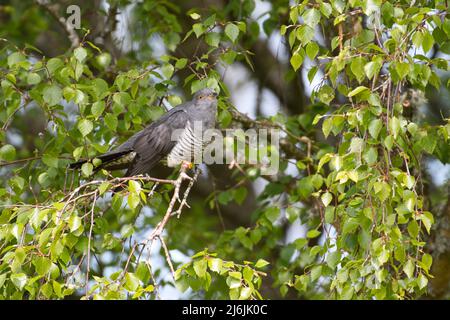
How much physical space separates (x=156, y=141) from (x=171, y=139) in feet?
0.35

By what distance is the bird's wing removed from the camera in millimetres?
4074

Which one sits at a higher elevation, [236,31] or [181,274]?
[236,31]

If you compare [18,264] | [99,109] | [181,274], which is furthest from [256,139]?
[18,264]

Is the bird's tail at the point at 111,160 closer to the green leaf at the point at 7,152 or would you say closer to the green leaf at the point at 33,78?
the green leaf at the point at 7,152

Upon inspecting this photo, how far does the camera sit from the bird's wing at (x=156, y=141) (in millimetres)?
4074

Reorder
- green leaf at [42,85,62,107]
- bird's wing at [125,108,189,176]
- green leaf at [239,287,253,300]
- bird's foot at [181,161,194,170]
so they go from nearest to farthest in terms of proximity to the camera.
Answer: green leaf at [239,287,253,300] → green leaf at [42,85,62,107] → bird's foot at [181,161,194,170] → bird's wing at [125,108,189,176]

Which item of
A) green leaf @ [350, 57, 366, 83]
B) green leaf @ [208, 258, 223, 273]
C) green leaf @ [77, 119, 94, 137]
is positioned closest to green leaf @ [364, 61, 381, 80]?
green leaf @ [350, 57, 366, 83]

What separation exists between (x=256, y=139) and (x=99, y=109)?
1.15 metres

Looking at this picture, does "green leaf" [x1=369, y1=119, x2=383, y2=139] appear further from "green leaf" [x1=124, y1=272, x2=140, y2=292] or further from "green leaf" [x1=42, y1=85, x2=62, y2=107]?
"green leaf" [x1=42, y1=85, x2=62, y2=107]

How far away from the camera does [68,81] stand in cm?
338

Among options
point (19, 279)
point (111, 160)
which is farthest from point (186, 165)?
point (19, 279)

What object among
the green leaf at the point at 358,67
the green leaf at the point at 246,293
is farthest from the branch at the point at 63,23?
the green leaf at the point at 246,293

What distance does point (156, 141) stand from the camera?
13.5 feet

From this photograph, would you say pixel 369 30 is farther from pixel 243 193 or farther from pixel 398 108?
pixel 243 193
